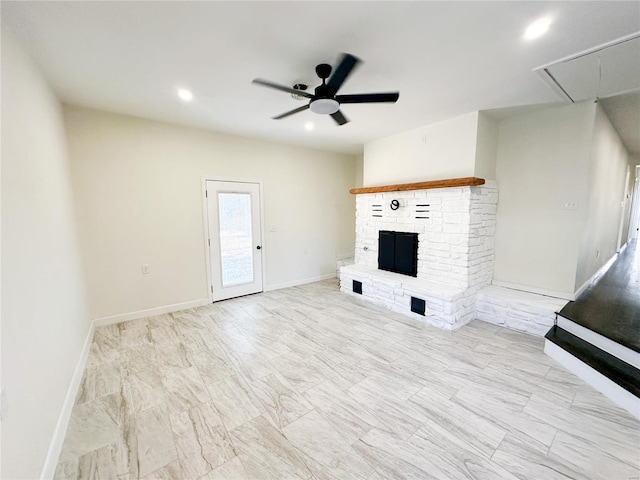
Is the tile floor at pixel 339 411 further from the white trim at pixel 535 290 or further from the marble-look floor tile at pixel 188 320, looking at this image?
the white trim at pixel 535 290

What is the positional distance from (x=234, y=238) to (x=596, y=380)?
459 centimetres

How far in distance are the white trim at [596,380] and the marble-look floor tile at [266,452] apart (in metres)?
2.41

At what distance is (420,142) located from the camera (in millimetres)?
3945

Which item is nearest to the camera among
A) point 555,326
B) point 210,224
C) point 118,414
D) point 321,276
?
point 118,414

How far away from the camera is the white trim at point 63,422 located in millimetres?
1494

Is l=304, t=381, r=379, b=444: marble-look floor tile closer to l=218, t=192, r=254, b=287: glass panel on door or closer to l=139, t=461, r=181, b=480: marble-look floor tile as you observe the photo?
l=139, t=461, r=181, b=480: marble-look floor tile

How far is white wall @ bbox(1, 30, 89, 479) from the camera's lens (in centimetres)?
130

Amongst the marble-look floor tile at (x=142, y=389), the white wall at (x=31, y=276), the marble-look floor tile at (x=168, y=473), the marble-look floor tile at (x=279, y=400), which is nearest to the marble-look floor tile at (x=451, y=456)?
the marble-look floor tile at (x=279, y=400)

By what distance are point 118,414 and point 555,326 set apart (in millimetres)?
4285

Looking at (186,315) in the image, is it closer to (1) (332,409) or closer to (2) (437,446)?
(1) (332,409)

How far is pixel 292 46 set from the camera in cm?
199

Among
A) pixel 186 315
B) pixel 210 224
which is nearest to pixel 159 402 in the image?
pixel 186 315

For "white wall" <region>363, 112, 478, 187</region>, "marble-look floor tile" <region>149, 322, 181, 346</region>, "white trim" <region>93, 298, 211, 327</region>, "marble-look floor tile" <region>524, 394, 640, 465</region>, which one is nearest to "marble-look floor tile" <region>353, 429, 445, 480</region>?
"marble-look floor tile" <region>524, 394, 640, 465</region>

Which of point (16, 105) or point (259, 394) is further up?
point (16, 105)
